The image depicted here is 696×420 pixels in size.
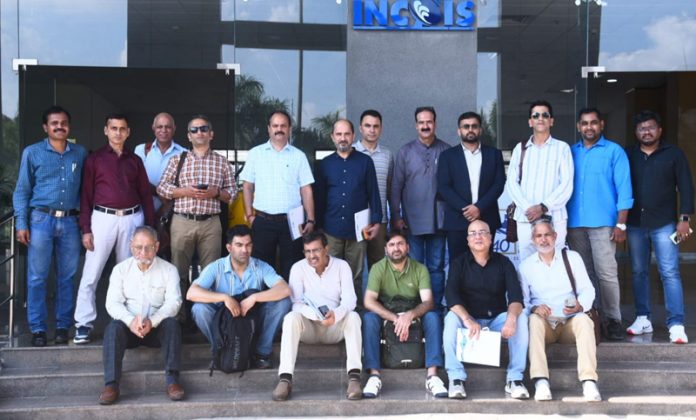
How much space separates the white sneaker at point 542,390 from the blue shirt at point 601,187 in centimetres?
145

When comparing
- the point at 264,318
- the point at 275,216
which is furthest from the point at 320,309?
the point at 275,216

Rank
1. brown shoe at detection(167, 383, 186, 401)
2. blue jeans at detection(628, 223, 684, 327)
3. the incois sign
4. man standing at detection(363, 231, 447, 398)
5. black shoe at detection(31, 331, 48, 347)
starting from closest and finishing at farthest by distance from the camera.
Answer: brown shoe at detection(167, 383, 186, 401) < man standing at detection(363, 231, 447, 398) < black shoe at detection(31, 331, 48, 347) < blue jeans at detection(628, 223, 684, 327) < the incois sign

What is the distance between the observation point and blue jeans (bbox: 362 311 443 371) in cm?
548

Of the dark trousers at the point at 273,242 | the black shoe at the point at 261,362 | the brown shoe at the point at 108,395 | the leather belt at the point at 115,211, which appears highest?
the leather belt at the point at 115,211

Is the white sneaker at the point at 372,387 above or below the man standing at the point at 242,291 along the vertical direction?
below

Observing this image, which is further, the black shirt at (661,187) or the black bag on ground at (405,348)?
the black shirt at (661,187)

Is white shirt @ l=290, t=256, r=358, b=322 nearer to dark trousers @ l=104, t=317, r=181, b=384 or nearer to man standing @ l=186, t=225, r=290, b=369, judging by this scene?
man standing @ l=186, t=225, r=290, b=369

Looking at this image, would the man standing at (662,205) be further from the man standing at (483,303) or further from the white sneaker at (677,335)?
the man standing at (483,303)

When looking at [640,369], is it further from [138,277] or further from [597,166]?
[138,277]

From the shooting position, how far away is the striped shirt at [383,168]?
6.46 meters

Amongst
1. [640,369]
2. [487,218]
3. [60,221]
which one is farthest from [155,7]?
[640,369]

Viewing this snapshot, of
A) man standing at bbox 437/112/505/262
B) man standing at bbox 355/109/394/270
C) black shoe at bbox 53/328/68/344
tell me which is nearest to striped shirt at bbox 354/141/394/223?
man standing at bbox 355/109/394/270

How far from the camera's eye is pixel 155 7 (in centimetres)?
784

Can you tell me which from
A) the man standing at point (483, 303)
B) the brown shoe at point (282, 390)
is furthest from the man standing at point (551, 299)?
the brown shoe at point (282, 390)
